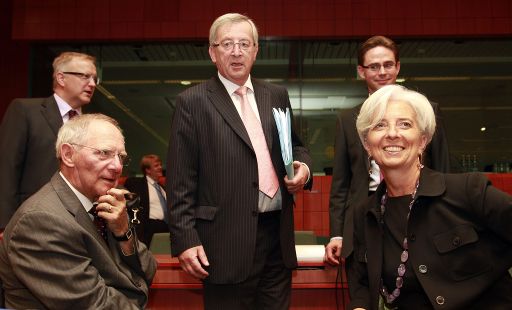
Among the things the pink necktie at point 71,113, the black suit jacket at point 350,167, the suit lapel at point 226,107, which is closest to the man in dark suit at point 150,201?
the pink necktie at point 71,113

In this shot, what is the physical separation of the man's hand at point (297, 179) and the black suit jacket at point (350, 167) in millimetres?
271

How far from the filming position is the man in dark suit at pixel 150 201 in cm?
541

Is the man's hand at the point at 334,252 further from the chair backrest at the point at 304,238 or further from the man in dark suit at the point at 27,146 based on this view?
the man in dark suit at the point at 27,146

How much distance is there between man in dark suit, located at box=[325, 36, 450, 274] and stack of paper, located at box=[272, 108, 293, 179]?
39cm

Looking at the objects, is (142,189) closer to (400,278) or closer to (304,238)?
(304,238)

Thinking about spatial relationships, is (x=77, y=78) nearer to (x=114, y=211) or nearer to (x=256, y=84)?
(x=256, y=84)

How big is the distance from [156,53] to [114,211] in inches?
217

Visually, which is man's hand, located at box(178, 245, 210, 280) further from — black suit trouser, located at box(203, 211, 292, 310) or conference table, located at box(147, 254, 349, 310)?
conference table, located at box(147, 254, 349, 310)

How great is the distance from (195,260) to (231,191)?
29cm

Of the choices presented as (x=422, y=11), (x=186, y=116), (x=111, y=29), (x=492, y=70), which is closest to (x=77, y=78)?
(x=186, y=116)

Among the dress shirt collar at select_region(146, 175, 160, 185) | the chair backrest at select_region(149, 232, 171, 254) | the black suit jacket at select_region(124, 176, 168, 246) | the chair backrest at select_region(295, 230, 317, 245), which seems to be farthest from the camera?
the dress shirt collar at select_region(146, 175, 160, 185)

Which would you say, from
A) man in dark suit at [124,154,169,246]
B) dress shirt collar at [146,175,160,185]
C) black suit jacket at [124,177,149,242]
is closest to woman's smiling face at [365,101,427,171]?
man in dark suit at [124,154,169,246]

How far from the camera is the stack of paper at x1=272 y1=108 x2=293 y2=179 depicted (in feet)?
6.45

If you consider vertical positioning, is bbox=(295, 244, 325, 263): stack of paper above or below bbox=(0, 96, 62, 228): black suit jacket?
below
